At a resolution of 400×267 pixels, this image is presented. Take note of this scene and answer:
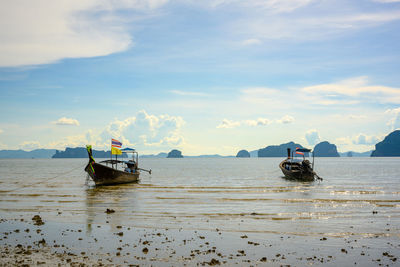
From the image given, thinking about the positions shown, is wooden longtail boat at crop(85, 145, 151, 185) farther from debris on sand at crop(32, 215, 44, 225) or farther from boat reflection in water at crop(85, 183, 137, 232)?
debris on sand at crop(32, 215, 44, 225)

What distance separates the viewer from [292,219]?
75.9ft

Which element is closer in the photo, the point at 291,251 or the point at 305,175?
the point at 291,251

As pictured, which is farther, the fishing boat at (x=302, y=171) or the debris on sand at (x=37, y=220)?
the fishing boat at (x=302, y=171)

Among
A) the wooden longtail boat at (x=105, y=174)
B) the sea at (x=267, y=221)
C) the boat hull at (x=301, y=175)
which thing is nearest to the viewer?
the sea at (x=267, y=221)

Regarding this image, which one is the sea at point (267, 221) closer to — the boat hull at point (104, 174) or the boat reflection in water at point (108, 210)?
the boat reflection in water at point (108, 210)

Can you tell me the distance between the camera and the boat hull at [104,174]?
152 ft

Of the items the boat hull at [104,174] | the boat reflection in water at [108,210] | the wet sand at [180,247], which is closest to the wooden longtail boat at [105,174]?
the boat hull at [104,174]

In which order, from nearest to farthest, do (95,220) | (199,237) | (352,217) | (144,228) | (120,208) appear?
(199,237)
(144,228)
(95,220)
(352,217)
(120,208)

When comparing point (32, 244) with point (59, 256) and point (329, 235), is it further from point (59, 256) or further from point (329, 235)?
point (329, 235)

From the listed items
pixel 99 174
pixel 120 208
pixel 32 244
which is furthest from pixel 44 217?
pixel 99 174

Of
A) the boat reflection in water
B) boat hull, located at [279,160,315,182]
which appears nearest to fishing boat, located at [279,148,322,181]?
boat hull, located at [279,160,315,182]

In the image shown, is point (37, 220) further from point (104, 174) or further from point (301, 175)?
point (301, 175)

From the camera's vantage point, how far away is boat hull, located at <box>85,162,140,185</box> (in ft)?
152

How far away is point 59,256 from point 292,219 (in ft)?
48.4
